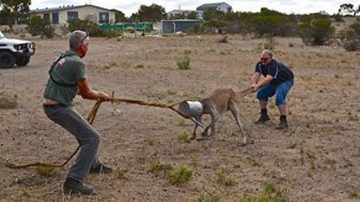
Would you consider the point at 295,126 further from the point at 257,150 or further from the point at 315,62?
the point at 315,62

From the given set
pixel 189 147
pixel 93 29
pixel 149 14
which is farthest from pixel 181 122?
pixel 149 14

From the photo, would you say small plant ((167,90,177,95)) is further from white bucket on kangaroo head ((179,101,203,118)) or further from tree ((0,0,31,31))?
tree ((0,0,31,31))

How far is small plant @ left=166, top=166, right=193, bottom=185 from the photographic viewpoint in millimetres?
8000

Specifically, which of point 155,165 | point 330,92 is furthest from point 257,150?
point 330,92

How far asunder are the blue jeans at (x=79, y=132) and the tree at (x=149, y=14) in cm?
9104

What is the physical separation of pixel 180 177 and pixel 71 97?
165 centimetres

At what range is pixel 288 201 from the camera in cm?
730

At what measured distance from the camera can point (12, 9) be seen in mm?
66938

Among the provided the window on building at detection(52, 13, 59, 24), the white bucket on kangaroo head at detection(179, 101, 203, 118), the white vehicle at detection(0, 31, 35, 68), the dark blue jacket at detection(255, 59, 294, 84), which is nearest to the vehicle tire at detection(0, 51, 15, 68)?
the white vehicle at detection(0, 31, 35, 68)

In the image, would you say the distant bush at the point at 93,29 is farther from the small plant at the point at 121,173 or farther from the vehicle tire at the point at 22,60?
the small plant at the point at 121,173

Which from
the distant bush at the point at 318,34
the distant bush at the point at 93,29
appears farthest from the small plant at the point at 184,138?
the distant bush at the point at 93,29

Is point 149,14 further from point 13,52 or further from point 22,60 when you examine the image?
point 13,52

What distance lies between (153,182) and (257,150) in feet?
7.79

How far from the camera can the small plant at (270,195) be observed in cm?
710
